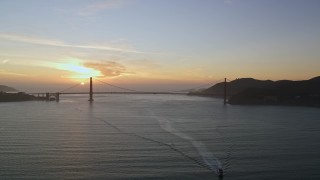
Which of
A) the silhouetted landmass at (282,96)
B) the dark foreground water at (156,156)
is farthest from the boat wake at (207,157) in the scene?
the silhouetted landmass at (282,96)

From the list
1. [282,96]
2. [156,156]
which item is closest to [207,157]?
[156,156]

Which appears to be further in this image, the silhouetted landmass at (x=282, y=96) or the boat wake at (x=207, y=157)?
the silhouetted landmass at (x=282, y=96)

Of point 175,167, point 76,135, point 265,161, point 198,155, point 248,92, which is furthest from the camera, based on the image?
point 248,92

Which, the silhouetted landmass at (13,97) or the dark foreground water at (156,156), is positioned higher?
the silhouetted landmass at (13,97)

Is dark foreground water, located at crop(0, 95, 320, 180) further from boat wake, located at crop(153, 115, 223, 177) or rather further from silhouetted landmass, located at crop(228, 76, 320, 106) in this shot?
silhouetted landmass, located at crop(228, 76, 320, 106)

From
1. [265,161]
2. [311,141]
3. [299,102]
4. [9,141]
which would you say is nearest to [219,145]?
[265,161]

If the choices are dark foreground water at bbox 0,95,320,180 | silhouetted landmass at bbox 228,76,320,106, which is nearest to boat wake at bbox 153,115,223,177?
dark foreground water at bbox 0,95,320,180

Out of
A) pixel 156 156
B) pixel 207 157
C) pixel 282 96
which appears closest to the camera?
pixel 207 157

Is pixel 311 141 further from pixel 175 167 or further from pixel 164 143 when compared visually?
pixel 175 167

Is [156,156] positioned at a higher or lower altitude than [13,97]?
lower

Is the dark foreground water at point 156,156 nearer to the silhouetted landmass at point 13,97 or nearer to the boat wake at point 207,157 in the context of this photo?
the boat wake at point 207,157

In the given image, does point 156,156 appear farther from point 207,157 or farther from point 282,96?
point 282,96
